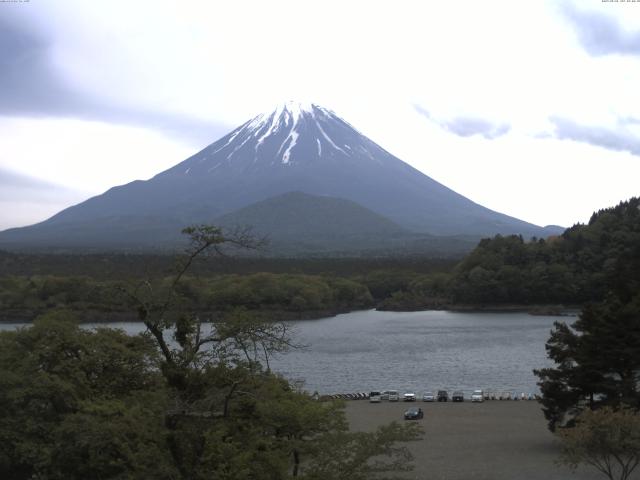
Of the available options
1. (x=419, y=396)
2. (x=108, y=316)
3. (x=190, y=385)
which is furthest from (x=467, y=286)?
(x=190, y=385)

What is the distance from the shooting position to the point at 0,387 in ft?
36.2

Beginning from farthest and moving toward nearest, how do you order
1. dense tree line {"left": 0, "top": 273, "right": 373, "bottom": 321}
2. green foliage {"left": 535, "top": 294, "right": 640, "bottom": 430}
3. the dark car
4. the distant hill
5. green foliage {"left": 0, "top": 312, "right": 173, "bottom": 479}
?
the distant hill
dense tree line {"left": 0, "top": 273, "right": 373, "bottom": 321}
the dark car
green foliage {"left": 535, "top": 294, "right": 640, "bottom": 430}
green foliage {"left": 0, "top": 312, "right": 173, "bottom": 479}

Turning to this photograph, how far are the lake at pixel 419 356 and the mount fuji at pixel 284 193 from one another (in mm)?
72223

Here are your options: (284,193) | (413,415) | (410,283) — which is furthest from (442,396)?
(284,193)

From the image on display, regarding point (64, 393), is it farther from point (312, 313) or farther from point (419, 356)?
point (312, 313)

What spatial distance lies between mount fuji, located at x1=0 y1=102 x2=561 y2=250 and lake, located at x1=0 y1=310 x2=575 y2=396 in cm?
7222

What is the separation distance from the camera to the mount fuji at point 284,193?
400 ft

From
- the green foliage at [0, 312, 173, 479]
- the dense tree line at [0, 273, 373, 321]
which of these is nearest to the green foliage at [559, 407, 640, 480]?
the green foliage at [0, 312, 173, 479]

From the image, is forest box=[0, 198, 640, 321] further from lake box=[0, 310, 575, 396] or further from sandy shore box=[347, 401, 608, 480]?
sandy shore box=[347, 401, 608, 480]

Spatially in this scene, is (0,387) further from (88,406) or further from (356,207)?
(356,207)

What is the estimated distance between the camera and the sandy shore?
12.4 meters

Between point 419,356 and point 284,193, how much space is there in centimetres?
10387

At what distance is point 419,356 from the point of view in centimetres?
2983

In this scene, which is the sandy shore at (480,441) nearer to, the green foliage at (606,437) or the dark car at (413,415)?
the dark car at (413,415)
